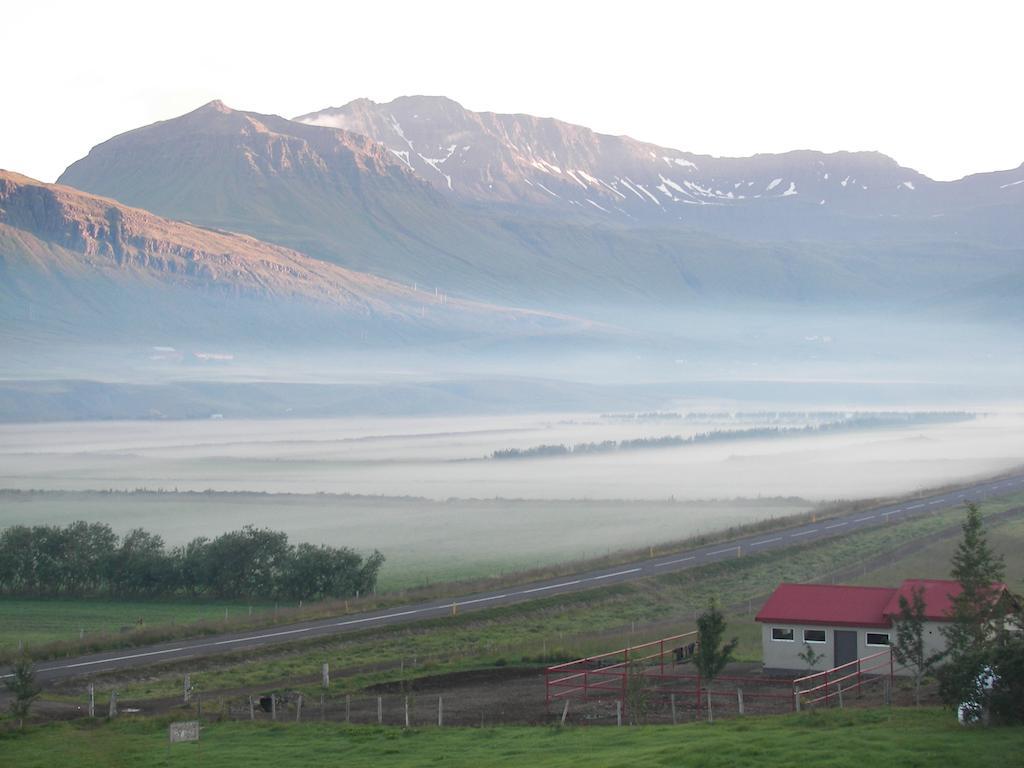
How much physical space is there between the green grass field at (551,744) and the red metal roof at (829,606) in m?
9.50

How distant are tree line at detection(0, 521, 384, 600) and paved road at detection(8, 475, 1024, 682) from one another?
6.63m

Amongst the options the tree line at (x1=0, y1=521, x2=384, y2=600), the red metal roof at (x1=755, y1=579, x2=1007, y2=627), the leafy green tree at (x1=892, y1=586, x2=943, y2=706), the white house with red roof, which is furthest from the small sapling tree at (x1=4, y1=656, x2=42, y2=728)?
the tree line at (x1=0, y1=521, x2=384, y2=600)

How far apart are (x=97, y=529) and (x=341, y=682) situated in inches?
1188

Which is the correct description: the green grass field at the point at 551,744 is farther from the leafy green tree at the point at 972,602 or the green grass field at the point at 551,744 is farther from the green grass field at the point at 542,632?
the green grass field at the point at 542,632

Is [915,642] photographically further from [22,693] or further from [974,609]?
[22,693]

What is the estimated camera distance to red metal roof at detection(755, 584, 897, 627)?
3844cm

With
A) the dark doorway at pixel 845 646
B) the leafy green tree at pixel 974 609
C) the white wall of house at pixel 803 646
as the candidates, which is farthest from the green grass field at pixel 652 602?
the leafy green tree at pixel 974 609

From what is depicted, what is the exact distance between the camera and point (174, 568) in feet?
202

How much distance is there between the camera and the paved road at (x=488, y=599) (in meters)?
43.0

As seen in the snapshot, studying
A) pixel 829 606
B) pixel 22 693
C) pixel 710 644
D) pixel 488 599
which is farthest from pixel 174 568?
pixel 710 644

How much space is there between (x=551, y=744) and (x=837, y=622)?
→ 516 inches

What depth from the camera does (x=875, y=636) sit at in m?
38.2

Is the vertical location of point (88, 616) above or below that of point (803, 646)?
above

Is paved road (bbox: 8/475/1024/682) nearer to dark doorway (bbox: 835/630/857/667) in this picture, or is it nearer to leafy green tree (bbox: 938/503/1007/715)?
Answer: dark doorway (bbox: 835/630/857/667)
